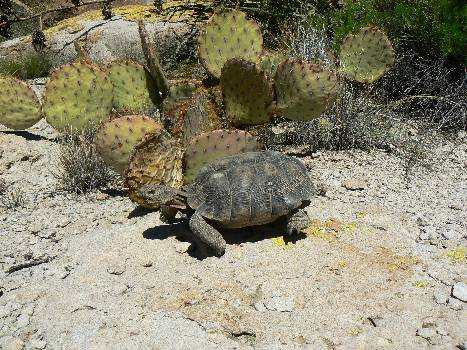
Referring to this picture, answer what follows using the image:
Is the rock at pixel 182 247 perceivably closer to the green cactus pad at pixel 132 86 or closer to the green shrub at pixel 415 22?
the green cactus pad at pixel 132 86

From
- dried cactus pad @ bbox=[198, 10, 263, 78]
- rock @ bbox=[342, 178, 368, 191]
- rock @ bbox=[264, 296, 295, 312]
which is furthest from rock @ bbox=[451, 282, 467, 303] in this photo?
dried cactus pad @ bbox=[198, 10, 263, 78]

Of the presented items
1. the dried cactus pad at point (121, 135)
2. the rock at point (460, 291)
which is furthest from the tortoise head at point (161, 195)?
the rock at point (460, 291)

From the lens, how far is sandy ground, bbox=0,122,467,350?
245cm

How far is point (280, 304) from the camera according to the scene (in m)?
2.62

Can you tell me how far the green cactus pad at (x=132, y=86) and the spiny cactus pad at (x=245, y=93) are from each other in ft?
2.69

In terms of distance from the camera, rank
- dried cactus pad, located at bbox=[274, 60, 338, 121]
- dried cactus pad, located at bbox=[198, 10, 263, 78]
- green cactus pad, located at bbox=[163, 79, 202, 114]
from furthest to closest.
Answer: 1. dried cactus pad, located at bbox=[198, 10, 263, 78]
2. green cactus pad, located at bbox=[163, 79, 202, 114]
3. dried cactus pad, located at bbox=[274, 60, 338, 121]

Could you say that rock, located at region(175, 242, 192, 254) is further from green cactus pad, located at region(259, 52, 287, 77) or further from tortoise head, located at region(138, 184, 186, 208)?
green cactus pad, located at region(259, 52, 287, 77)

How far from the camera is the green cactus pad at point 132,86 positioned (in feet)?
14.5

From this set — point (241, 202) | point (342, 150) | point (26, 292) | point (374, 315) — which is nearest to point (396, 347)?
point (374, 315)

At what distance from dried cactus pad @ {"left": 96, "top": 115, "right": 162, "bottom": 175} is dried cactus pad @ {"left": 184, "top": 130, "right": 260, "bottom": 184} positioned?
351 millimetres

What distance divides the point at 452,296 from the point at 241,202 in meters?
1.24

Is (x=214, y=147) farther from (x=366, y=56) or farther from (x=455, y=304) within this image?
(x=366, y=56)

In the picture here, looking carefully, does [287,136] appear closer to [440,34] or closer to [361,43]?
[361,43]

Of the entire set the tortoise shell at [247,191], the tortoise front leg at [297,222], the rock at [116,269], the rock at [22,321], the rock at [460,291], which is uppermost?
the tortoise shell at [247,191]
